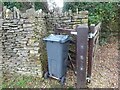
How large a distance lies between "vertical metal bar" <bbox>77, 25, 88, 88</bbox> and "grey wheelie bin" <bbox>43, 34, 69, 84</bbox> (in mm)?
351

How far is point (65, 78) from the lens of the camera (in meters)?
5.24

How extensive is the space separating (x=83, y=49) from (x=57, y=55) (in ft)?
1.91

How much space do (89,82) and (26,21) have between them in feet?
6.20

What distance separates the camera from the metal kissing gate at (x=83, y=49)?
4.66 meters

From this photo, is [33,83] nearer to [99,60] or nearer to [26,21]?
[26,21]

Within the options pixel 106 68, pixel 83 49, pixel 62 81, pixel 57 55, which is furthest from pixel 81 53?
pixel 106 68

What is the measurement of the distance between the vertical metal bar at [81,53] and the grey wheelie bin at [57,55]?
351 mm

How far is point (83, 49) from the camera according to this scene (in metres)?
4.72

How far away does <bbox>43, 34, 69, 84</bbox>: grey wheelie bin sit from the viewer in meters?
4.87

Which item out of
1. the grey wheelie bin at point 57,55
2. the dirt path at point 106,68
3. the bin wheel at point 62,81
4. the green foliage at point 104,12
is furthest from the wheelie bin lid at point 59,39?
the green foliage at point 104,12

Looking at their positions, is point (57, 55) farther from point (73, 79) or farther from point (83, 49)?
point (73, 79)

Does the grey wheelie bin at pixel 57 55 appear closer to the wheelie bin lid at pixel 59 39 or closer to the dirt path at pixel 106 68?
the wheelie bin lid at pixel 59 39

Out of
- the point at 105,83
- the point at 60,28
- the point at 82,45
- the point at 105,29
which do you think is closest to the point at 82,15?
the point at 60,28

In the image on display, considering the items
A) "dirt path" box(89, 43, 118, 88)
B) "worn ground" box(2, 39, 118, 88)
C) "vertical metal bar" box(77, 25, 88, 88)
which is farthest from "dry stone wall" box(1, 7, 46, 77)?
"dirt path" box(89, 43, 118, 88)
